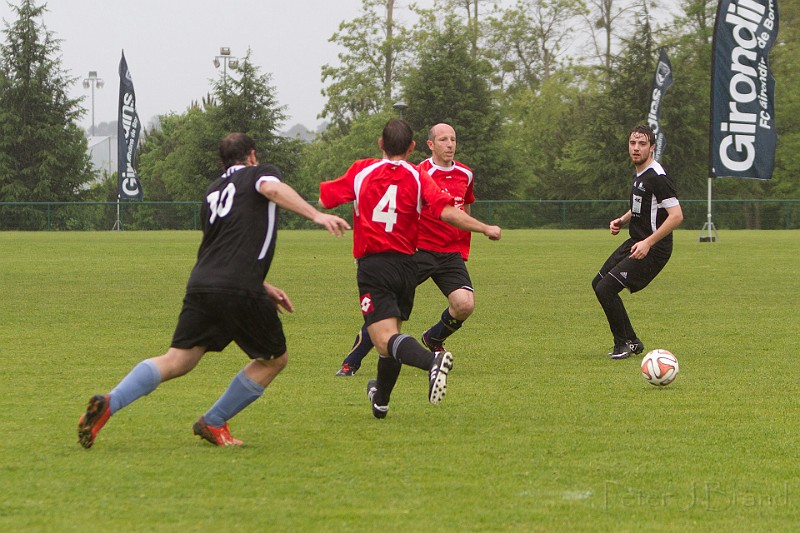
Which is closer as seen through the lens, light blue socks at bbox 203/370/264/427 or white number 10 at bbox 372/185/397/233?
light blue socks at bbox 203/370/264/427

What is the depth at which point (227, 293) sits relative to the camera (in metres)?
5.63

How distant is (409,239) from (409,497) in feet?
7.08

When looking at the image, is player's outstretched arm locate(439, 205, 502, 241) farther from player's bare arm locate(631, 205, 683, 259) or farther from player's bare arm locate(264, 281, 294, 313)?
player's bare arm locate(631, 205, 683, 259)

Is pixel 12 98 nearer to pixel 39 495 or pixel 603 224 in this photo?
pixel 603 224

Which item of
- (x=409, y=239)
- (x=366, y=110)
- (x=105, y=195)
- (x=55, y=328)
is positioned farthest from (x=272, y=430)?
(x=366, y=110)

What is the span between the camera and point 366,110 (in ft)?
239

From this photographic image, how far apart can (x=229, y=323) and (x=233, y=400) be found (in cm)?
46

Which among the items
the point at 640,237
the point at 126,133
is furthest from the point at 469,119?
the point at 640,237

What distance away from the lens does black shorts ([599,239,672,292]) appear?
32.3ft

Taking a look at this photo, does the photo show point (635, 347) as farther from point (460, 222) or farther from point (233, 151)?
point (233, 151)

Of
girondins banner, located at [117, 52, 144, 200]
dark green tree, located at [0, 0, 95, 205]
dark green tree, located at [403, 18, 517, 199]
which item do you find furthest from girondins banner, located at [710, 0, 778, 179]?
dark green tree, located at [0, 0, 95, 205]

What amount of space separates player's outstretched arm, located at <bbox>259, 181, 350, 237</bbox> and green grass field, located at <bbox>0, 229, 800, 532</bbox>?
1158 mm

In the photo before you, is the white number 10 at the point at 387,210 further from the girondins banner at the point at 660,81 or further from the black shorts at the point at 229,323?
the girondins banner at the point at 660,81

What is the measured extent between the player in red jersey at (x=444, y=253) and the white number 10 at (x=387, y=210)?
2.24 m
